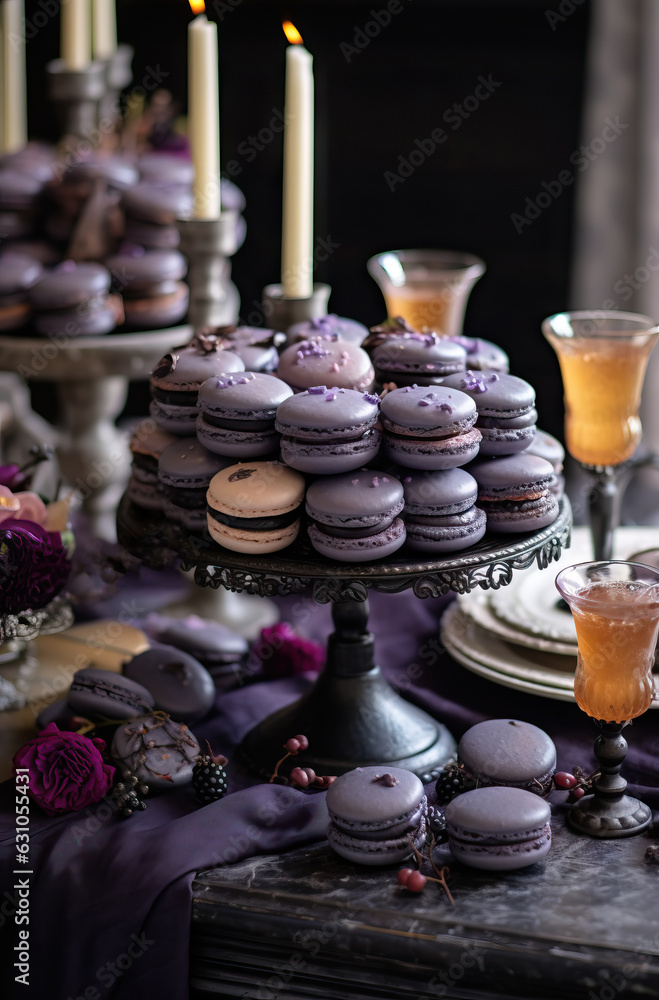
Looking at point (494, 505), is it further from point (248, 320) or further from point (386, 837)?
point (248, 320)

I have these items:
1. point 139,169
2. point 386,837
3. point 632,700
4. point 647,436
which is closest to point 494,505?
point 632,700

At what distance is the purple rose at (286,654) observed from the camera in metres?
1.55

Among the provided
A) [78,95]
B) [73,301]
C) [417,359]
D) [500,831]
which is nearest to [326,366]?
[417,359]

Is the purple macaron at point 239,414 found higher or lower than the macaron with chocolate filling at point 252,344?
lower

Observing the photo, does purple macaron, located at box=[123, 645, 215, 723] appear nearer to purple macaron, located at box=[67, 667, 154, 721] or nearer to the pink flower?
purple macaron, located at box=[67, 667, 154, 721]

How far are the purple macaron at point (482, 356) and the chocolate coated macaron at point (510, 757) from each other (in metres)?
0.44

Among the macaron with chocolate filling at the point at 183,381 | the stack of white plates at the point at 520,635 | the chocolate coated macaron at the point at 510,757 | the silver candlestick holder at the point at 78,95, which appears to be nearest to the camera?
the chocolate coated macaron at the point at 510,757

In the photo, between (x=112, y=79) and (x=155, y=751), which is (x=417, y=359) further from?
(x=112, y=79)

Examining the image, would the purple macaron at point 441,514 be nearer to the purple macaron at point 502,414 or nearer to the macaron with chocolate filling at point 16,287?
the purple macaron at point 502,414

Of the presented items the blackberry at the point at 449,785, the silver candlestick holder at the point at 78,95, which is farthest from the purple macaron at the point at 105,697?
the silver candlestick holder at the point at 78,95

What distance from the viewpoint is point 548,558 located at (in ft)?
3.97

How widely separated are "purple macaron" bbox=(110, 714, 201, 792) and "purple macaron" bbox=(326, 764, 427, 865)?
8.9 inches

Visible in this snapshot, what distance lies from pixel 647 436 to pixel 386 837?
1.97 meters

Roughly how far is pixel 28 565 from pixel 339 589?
17.0 inches
